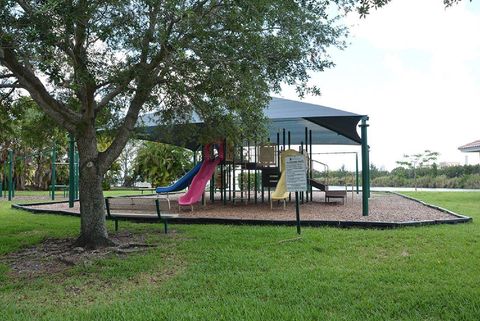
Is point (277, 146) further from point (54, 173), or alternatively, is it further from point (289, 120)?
point (54, 173)

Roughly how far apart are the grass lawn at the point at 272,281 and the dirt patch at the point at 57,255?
263 mm

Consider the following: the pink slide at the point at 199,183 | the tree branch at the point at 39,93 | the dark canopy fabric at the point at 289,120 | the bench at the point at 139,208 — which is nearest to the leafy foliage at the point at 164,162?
the pink slide at the point at 199,183

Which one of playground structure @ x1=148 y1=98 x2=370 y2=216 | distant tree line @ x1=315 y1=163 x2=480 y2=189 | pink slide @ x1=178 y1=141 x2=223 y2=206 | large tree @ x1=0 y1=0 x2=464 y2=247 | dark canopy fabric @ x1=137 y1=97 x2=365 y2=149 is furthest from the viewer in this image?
distant tree line @ x1=315 y1=163 x2=480 y2=189

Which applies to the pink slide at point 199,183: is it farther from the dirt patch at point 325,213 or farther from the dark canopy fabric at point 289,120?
the dark canopy fabric at point 289,120

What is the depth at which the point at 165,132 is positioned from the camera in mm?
10062

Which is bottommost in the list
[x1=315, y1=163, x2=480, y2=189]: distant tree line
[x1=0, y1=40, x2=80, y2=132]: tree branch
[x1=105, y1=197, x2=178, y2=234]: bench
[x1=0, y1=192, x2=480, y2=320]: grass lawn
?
[x1=0, y1=192, x2=480, y2=320]: grass lawn

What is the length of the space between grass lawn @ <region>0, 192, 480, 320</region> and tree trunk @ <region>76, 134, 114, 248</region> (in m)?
0.98

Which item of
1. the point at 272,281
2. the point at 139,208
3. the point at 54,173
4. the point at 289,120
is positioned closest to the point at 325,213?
the point at 289,120

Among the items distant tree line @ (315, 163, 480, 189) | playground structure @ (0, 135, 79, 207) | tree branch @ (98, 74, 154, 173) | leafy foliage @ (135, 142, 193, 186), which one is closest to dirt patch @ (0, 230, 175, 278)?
tree branch @ (98, 74, 154, 173)

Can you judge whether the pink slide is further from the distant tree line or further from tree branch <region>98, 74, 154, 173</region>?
the distant tree line

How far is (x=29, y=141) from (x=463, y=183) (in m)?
29.9

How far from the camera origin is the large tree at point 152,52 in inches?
218

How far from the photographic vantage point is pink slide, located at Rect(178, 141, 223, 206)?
13109 millimetres

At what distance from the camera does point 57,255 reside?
22.5ft
